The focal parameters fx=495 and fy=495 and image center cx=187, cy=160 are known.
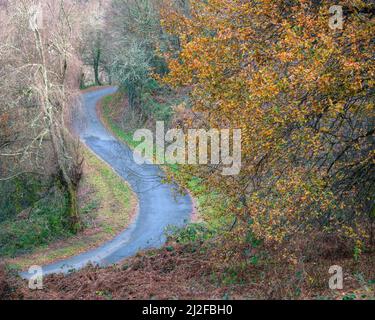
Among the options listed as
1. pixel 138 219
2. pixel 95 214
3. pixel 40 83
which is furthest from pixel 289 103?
pixel 95 214

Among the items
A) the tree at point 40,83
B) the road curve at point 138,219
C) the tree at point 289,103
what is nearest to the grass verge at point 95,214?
the road curve at point 138,219

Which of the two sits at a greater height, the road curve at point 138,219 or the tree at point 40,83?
the tree at point 40,83

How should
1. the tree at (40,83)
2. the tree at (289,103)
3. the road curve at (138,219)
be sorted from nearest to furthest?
the tree at (289,103) < the tree at (40,83) < the road curve at (138,219)

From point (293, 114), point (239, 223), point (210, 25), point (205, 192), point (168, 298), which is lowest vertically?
point (168, 298)

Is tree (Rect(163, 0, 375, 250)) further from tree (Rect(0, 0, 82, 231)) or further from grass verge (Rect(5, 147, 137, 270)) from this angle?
grass verge (Rect(5, 147, 137, 270))

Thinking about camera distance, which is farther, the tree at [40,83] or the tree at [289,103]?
the tree at [40,83]

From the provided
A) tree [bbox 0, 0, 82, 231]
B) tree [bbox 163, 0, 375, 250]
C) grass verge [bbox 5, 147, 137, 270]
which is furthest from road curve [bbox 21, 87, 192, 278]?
tree [bbox 163, 0, 375, 250]

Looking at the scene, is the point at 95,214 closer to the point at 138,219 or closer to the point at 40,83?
the point at 138,219

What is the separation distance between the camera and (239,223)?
1106 centimetres

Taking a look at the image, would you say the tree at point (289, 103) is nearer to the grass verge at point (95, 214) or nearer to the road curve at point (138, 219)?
the road curve at point (138, 219)

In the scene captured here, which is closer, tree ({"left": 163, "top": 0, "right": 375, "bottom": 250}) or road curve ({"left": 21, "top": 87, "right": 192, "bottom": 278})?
tree ({"left": 163, "top": 0, "right": 375, "bottom": 250})

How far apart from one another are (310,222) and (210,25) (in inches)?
185

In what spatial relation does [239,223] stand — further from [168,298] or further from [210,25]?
[210,25]

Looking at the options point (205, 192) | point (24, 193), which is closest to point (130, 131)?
point (24, 193)
